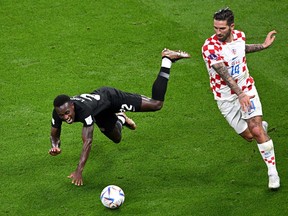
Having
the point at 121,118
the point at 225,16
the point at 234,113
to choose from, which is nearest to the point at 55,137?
the point at 121,118

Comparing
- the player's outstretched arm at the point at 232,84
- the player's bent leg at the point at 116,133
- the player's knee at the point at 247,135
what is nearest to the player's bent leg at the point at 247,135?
the player's knee at the point at 247,135

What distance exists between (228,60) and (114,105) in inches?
73.4

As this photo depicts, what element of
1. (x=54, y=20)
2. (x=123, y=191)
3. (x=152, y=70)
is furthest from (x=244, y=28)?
(x=123, y=191)

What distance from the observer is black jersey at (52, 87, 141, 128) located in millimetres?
11664

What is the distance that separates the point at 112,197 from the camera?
37.1 feet

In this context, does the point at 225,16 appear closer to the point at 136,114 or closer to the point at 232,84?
the point at 232,84

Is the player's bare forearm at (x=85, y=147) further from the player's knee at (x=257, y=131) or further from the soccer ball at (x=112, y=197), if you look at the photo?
the player's knee at (x=257, y=131)

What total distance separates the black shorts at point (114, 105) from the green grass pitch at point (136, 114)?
621 millimetres

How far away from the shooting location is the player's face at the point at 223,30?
11.3 metres

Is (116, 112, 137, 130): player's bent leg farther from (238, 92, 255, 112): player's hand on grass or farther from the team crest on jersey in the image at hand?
(238, 92, 255, 112): player's hand on grass

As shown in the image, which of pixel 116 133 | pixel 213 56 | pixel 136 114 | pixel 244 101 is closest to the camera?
pixel 244 101

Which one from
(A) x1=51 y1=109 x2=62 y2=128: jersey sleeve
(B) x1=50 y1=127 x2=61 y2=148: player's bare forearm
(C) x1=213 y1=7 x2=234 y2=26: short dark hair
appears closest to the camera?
(C) x1=213 y1=7 x2=234 y2=26: short dark hair

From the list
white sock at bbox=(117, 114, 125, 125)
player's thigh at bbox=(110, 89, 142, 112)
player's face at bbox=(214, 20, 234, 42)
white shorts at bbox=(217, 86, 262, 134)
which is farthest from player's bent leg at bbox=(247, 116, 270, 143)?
white sock at bbox=(117, 114, 125, 125)

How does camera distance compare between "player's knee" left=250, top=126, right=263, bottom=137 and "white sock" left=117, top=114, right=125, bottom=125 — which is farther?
"white sock" left=117, top=114, right=125, bottom=125
